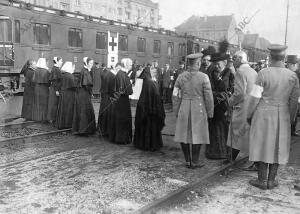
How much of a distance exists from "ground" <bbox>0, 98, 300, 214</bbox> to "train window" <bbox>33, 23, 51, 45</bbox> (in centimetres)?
967

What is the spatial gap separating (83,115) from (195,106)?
3.68 m

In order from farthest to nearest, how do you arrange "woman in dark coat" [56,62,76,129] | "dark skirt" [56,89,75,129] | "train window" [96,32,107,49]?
"train window" [96,32,107,49]
"dark skirt" [56,89,75,129]
"woman in dark coat" [56,62,76,129]

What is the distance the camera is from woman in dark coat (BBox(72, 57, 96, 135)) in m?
8.51

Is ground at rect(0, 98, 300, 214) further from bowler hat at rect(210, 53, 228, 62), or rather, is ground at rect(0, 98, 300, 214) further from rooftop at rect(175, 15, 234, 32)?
rooftop at rect(175, 15, 234, 32)

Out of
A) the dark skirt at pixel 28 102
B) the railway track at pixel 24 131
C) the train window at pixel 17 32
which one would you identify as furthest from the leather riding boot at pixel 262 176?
the train window at pixel 17 32

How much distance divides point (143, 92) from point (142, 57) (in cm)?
1528

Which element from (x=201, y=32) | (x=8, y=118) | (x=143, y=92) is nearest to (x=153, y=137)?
(x=143, y=92)

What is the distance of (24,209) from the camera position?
4.16 meters

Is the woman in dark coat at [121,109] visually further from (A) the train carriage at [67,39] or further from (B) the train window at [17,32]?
(B) the train window at [17,32]

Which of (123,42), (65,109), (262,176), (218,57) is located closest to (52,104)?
(65,109)

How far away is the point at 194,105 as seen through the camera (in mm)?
5703

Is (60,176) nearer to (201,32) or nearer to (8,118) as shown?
(8,118)

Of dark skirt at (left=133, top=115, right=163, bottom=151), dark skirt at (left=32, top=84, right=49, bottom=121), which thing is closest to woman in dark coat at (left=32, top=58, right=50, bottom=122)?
dark skirt at (left=32, top=84, right=49, bottom=121)

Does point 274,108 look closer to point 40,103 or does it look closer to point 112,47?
point 40,103
